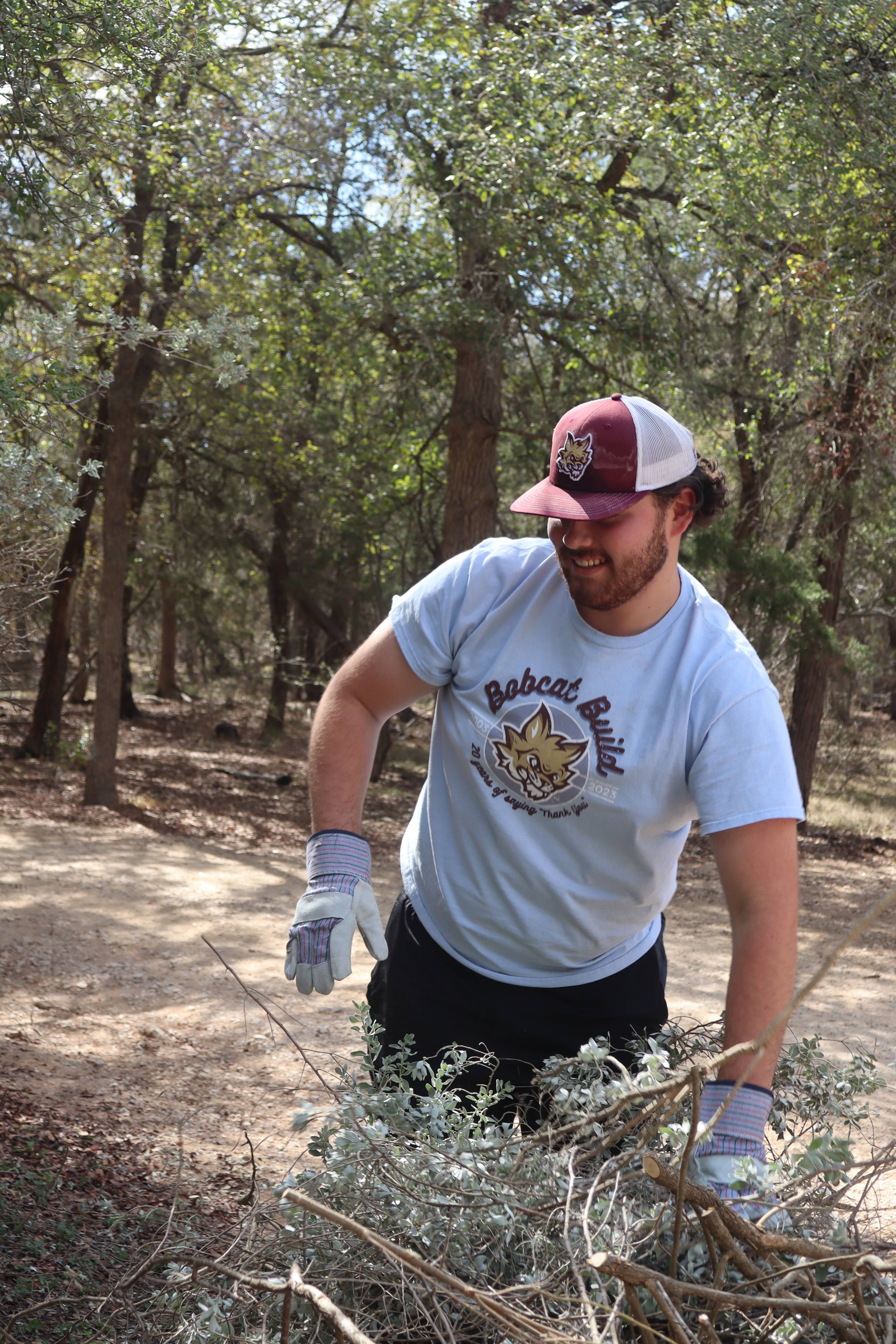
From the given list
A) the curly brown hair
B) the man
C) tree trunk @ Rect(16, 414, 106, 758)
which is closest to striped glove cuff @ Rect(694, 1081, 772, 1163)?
the man

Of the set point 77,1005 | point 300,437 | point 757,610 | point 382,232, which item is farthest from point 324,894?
point 300,437

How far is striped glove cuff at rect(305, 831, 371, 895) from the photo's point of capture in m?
2.13

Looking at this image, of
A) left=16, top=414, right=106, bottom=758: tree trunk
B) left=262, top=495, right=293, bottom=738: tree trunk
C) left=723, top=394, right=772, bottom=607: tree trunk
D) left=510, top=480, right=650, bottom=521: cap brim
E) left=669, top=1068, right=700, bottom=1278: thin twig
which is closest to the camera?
left=669, top=1068, right=700, bottom=1278: thin twig

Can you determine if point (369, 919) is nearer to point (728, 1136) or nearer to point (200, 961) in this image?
point (728, 1136)

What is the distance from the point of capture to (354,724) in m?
2.27

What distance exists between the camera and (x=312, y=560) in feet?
49.3

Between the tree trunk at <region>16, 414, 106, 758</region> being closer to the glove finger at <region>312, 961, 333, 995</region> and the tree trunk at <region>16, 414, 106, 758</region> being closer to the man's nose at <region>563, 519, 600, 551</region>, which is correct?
the glove finger at <region>312, 961, 333, 995</region>

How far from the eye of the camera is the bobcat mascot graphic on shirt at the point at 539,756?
2.11m

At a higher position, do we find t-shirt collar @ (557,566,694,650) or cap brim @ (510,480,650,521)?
cap brim @ (510,480,650,521)

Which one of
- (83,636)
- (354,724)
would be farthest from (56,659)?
(354,724)

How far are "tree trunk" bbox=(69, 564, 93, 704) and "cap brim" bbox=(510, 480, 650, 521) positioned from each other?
11.8 metres

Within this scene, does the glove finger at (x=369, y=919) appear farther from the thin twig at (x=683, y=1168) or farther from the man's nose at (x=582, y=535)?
the thin twig at (x=683, y=1168)

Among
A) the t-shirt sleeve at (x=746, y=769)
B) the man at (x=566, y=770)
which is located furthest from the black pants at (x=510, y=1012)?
the t-shirt sleeve at (x=746, y=769)

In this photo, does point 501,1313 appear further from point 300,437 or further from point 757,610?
point 300,437
